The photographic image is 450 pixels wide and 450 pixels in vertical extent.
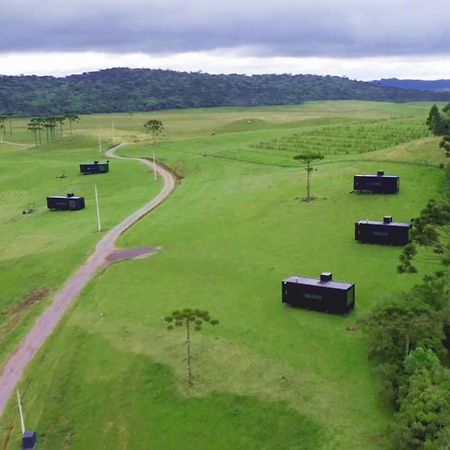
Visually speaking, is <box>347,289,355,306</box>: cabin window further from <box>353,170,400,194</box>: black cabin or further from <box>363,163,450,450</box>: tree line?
<box>353,170,400,194</box>: black cabin

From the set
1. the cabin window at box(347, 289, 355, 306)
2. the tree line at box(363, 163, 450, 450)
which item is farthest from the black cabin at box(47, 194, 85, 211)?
the tree line at box(363, 163, 450, 450)

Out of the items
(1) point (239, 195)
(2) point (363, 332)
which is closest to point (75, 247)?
(1) point (239, 195)

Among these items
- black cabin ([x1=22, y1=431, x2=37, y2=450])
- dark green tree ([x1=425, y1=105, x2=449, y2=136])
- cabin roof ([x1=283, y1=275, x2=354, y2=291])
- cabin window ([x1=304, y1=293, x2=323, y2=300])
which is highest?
dark green tree ([x1=425, y1=105, x2=449, y2=136])

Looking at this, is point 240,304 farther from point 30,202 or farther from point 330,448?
point 30,202

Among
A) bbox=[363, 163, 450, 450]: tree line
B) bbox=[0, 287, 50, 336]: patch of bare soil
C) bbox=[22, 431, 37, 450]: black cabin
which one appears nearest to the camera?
bbox=[363, 163, 450, 450]: tree line

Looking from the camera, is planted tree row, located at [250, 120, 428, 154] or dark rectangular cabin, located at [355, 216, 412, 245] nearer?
dark rectangular cabin, located at [355, 216, 412, 245]

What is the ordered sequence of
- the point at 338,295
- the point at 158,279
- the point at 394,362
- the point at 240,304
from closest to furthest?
Answer: the point at 394,362 < the point at 338,295 < the point at 240,304 < the point at 158,279

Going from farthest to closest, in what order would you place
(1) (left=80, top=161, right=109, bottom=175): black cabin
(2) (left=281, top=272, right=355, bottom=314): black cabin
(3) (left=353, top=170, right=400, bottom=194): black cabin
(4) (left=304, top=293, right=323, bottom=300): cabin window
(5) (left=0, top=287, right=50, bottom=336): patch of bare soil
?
1. (1) (left=80, top=161, right=109, bottom=175): black cabin
2. (3) (left=353, top=170, right=400, bottom=194): black cabin
3. (5) (left=0, top=287, right=50, bottom=336): patch of bare soil
4. (4) (left=304, top=293, right=323, bottom=300): cabin window
5. (2) (left=281, top=272, right=355, bottom=314): black cabin

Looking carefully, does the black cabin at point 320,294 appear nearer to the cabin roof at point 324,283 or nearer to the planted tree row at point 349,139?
the cabin roof at point 324,283
